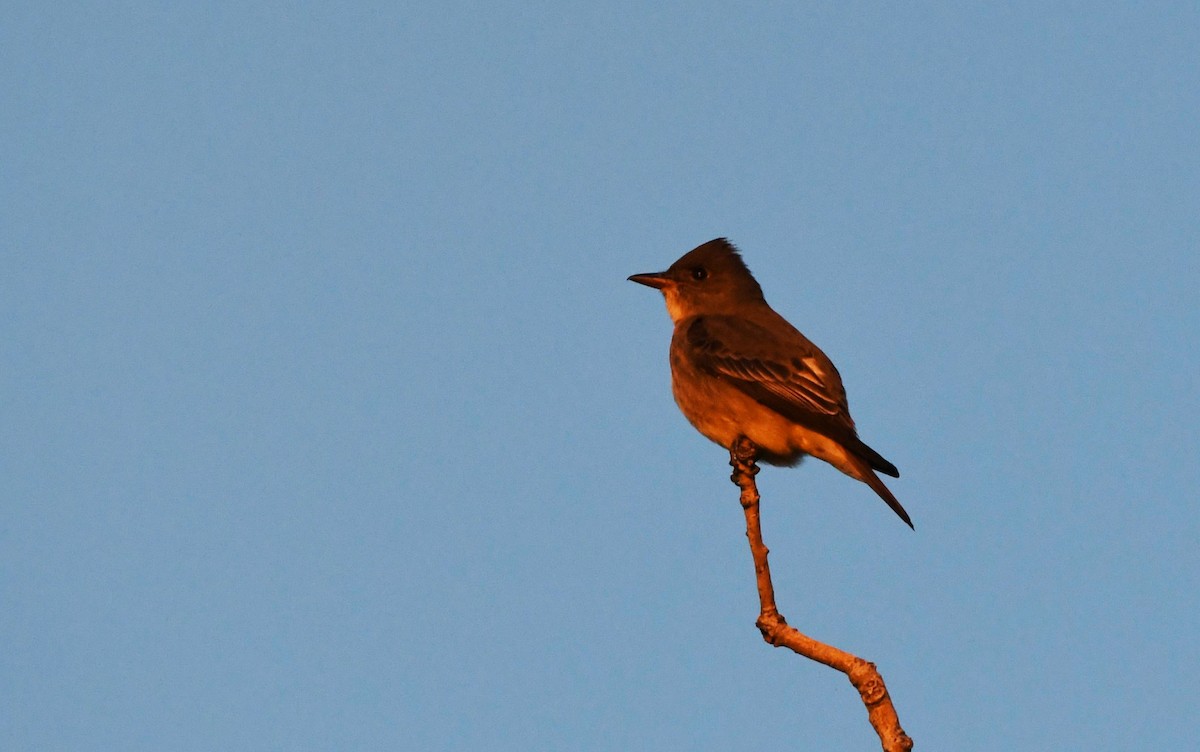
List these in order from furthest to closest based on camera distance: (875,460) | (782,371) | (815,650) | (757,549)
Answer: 1. (782,371)
2. (875,460)
3. (757,549)
4. (815,650)

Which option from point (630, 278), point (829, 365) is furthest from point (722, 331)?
point (630, 278)

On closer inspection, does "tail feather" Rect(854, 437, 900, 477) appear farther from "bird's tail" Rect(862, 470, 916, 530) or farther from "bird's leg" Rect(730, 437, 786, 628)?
"bird's leg" Rect(730, 437, 786, 628)

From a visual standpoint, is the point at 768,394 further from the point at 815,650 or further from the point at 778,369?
the point at 815,650

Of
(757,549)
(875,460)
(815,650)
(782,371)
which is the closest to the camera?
(815,650)

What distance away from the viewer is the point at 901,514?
830cm

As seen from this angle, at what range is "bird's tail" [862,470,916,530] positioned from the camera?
8.30m

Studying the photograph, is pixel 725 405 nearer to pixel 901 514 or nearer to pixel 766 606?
pixel 901 514

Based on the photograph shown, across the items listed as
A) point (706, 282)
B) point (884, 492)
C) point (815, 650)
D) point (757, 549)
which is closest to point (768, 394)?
point (884, 492)

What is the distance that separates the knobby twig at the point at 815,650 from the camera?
4.12m

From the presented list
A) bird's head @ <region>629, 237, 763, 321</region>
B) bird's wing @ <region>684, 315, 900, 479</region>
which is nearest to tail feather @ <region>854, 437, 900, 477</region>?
bird's wing @ <region>684, 315, 900, 479</region>

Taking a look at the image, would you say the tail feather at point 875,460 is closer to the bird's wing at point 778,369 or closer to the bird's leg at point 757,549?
the bird's wing at point 778,369

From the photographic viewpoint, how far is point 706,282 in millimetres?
11344

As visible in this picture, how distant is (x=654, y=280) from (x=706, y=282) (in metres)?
0.43

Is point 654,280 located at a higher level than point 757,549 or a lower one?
higher
